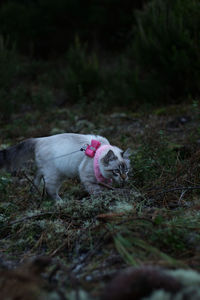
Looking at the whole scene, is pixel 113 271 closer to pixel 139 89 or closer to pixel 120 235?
pixel 120 235

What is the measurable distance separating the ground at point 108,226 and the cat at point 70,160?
5.9 inches

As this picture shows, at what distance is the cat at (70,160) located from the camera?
3.04 metres

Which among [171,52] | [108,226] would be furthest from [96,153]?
[171,52]

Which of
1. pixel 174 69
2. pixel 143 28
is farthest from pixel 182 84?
pixel 143 28

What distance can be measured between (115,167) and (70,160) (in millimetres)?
517

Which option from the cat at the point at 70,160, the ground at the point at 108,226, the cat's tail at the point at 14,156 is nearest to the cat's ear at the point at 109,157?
the cat at the point at 70,160

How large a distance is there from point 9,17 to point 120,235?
11.3 m

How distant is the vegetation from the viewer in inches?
64.8

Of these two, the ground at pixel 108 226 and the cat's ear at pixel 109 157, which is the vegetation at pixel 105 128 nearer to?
the ground at pixel 108 226

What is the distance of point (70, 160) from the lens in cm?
328

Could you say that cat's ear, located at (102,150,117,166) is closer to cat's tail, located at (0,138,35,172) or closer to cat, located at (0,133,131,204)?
cat, located at (0,133,131,204)

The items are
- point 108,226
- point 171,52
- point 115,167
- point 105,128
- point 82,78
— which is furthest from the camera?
point 82,78

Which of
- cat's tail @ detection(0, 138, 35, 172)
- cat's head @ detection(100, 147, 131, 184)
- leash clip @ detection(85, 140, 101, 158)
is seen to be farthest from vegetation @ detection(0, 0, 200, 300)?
leash clip @ detection(85, 140, 101, 158)

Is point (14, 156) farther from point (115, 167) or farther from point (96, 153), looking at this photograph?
point (115, 167)
